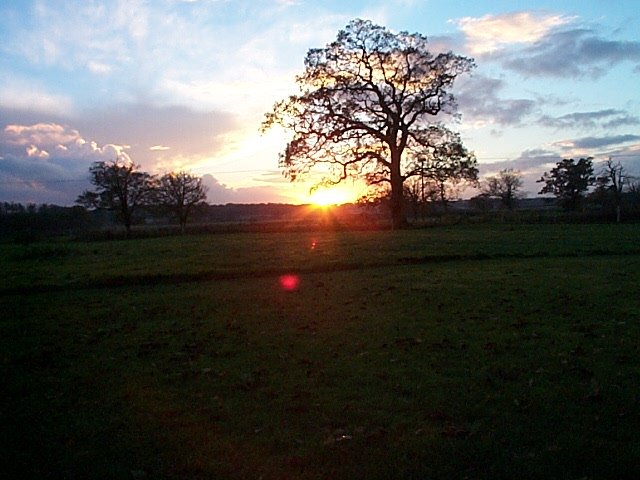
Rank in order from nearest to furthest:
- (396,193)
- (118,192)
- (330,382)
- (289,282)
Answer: (330,382), (289,282), (396,193), (118,192)

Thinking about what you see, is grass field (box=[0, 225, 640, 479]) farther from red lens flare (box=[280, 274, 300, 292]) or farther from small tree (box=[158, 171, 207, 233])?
small tree (box=[158, 171, 207, 233])

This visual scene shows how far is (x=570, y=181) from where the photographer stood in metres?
86.5

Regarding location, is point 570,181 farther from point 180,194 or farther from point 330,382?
point 330,382

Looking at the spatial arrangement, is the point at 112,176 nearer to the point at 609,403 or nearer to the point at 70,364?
the point at 70,364

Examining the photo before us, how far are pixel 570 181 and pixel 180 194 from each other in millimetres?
59105

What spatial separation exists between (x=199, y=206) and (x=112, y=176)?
43.0ft

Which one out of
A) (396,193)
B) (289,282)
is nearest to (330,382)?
(289,282)

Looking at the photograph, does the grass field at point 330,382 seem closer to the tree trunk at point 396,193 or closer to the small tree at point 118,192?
the tree trunk at point 396,193

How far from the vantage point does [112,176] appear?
3063 inches

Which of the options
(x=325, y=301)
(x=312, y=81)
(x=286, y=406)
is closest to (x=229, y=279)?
(x=325, y=301)

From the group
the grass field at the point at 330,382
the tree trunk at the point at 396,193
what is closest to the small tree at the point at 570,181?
the tree trunk at the point at 396,193

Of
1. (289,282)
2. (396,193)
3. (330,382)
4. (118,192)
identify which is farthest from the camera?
(118,192)

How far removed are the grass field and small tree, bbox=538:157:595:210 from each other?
75.0 m

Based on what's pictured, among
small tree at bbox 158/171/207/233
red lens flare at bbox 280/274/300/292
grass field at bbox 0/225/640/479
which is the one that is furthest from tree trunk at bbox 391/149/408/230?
small tree at bbox 158/171/207/233
